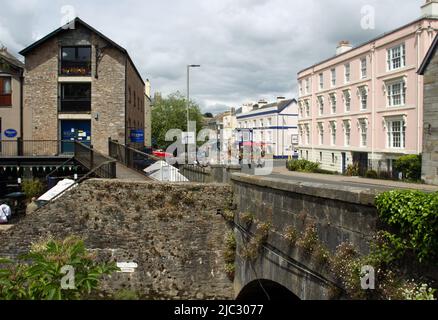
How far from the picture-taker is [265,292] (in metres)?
10.1

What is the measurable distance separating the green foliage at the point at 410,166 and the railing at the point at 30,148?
21.2 metres

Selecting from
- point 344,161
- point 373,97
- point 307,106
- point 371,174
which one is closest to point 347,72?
point 373,97

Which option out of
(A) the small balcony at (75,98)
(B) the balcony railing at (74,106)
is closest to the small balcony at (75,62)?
(A) the small balcony at (75,98)

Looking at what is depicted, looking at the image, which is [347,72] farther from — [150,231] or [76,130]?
[150,231]

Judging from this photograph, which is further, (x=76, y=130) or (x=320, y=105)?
(x=320, y=105)

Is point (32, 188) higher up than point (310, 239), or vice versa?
point (310, 239)

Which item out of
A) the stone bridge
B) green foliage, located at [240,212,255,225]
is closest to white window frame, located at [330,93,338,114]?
the stone bridge

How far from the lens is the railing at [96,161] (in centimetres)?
1536

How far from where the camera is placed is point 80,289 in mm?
4590

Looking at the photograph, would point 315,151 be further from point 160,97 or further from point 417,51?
point 160,97

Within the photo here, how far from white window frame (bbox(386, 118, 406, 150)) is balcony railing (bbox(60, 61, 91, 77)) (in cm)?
2194

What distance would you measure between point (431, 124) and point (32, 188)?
2307 centimetres

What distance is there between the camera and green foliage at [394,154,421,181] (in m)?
25.3

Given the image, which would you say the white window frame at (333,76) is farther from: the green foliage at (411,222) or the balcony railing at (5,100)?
the green foliage at (411,222)
